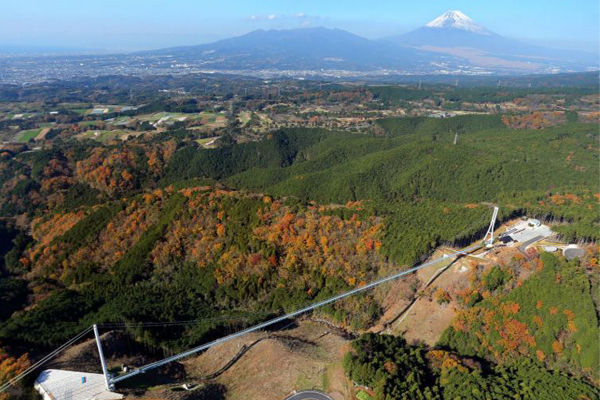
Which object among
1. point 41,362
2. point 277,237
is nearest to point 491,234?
point 277,237

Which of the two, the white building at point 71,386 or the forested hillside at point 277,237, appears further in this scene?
the forested hillside at point 277,237

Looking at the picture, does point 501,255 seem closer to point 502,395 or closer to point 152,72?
point 502,395

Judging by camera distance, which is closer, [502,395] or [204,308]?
[502,395]

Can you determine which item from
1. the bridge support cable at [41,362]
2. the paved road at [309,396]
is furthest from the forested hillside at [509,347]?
the bridge support cable at [41,362]

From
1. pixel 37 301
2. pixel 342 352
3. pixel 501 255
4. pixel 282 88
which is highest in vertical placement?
pixel 282 88

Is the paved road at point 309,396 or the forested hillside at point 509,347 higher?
the forested hillside at point 509,347

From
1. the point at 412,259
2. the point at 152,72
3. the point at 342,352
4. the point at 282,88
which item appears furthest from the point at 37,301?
the point at 152,72

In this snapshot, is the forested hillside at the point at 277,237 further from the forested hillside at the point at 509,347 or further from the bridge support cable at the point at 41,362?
the bridge support cable at the point at 41,362

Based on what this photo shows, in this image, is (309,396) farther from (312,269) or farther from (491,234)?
(491,234)

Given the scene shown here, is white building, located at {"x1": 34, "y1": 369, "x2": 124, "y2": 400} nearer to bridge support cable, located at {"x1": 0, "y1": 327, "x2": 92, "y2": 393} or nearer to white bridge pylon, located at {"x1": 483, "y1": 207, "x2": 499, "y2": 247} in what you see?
bridge support cable, located at {"x1": 0, "y1": 327, "x2": 92, "y2": 393}
